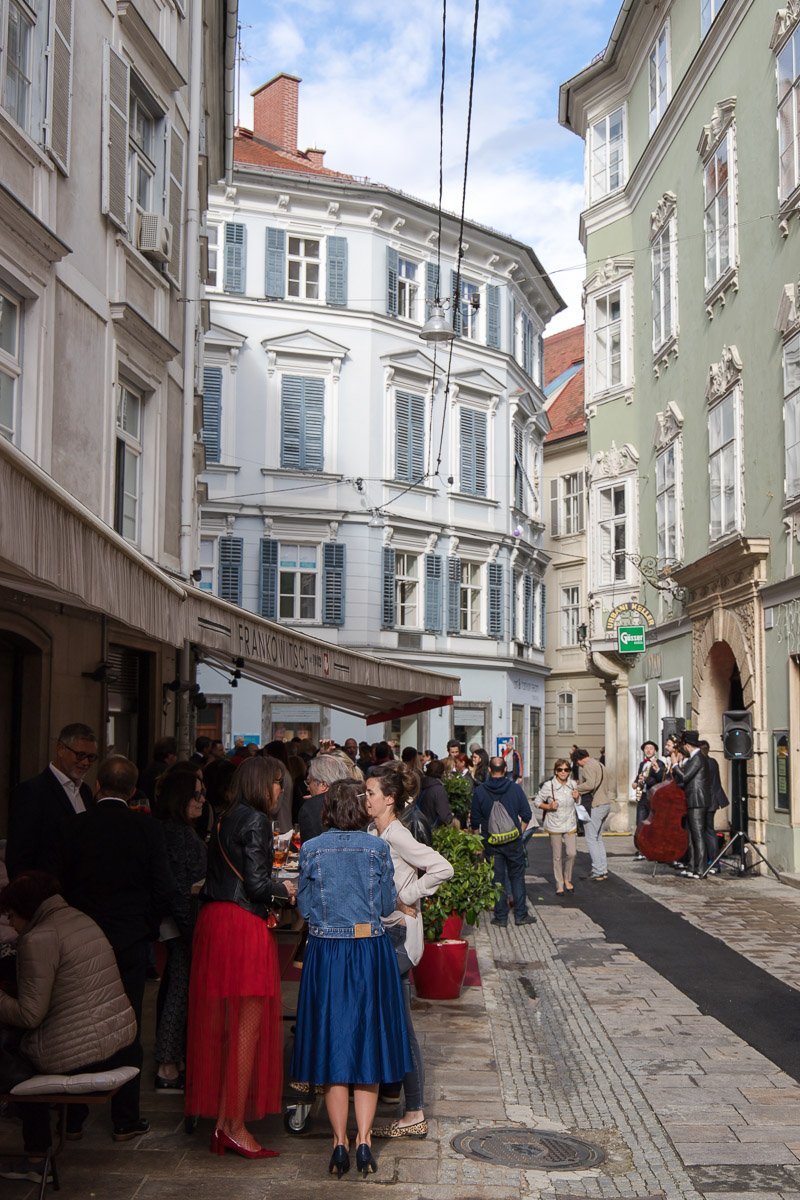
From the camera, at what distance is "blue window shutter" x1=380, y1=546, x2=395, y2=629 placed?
33.4 m

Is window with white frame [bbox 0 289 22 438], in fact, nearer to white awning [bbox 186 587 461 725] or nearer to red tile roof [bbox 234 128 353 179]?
white awning [bbox 186 587 461 725]

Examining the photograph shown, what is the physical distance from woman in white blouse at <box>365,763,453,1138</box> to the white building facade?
2485 centimetres

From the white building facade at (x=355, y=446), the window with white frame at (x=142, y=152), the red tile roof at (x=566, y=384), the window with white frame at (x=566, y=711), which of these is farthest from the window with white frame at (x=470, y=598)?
the window with white frame at (x=142, y=152)

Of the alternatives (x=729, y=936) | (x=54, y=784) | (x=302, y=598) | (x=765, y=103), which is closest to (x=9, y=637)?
(x=54, y=784)

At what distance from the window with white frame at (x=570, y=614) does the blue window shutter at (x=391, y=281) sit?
13.2m

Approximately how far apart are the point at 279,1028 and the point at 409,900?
828 millimetres

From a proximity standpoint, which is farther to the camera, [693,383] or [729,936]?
[693,383]

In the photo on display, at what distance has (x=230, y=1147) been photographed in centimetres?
571

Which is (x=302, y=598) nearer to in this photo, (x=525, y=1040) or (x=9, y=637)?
(x=9, y=637)

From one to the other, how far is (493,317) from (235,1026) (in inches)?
1328

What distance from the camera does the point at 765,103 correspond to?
60.0ft

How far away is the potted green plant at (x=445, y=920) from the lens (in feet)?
29.9

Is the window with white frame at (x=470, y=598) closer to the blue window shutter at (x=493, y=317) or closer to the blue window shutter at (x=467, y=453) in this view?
the blue window shutter at (x=467, y=453)

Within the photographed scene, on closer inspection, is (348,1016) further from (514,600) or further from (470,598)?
(514,600)
